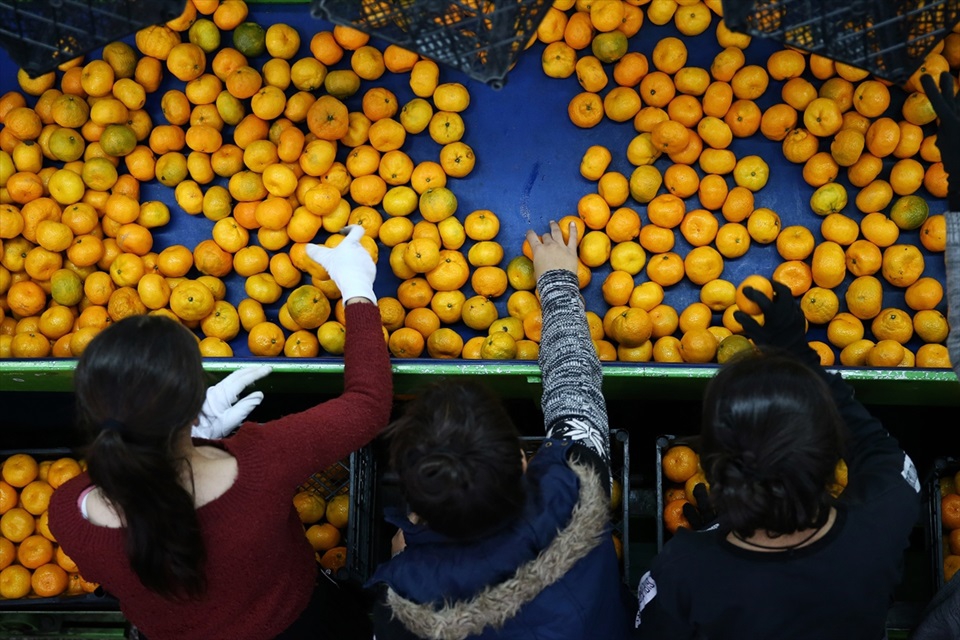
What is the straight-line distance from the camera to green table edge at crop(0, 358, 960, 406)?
269cm

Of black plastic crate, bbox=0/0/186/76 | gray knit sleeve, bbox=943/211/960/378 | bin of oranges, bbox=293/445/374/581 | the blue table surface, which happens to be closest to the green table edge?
bin of oranges, bbox=293/445/374/581

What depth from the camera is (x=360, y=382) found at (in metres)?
2.24

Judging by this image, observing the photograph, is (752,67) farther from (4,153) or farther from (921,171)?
(4,153)

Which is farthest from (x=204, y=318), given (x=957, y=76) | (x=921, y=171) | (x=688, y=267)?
(x=957, y=76)

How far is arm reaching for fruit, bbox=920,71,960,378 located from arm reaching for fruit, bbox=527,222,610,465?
0.90 m

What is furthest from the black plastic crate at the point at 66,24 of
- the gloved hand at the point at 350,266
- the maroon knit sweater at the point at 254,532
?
the maroon knit sweater at the point at 254,532

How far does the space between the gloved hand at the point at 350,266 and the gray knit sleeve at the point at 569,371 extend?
22.2 inches

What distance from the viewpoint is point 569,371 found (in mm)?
2359

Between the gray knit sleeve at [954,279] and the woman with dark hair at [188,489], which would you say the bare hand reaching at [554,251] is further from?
the gray knit sleeve at [954,279]

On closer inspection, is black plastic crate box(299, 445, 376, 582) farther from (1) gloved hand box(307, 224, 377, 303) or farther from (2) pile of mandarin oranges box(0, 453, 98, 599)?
(2) pile of mandarin oranges box(0, 453, 98, 599)

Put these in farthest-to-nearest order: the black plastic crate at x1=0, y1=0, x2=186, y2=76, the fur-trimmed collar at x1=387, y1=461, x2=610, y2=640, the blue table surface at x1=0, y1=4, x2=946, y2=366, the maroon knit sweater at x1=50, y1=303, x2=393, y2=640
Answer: the blue table surface at x1=0, y1=4, x2=946, y2=366
the black plastic crate at x1=0, y1=0, x2=186, y2=76
the maroon knit sweater at x1=50, y1=303, x2=393, y2=640
the fur-trimmed collar at x1=387, y1=461, x2=610, y2=640

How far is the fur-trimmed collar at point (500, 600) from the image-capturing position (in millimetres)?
1724

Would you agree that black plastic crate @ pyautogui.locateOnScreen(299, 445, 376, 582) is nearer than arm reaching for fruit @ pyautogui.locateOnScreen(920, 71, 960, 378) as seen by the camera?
No

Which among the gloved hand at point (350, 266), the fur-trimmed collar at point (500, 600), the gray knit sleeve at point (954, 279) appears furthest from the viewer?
the gloved hand at point (350, 266)
